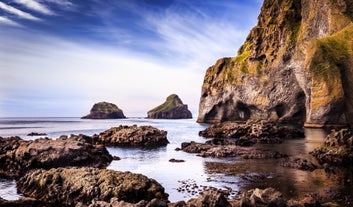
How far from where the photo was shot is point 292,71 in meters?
125

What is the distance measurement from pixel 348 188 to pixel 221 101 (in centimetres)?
14275

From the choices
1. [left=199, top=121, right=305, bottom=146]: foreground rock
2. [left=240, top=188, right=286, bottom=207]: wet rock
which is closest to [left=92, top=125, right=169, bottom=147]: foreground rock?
[left=199, top=121, right=305, bottom=146]: foreground rock

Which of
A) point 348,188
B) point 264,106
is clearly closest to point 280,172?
point 348,188

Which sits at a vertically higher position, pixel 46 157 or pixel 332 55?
pixel 332 55

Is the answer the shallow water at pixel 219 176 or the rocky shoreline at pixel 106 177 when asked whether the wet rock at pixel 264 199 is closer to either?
the rocky shoreline at pixel 106 177

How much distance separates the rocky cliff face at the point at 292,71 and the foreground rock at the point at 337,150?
173ft

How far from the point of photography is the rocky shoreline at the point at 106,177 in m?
21.1

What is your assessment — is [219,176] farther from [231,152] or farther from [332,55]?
[332,55]

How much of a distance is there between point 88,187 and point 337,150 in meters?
35.3

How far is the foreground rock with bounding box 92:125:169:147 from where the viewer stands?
243 feet

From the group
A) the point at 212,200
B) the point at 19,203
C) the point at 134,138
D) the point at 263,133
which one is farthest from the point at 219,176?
the point at 263,133

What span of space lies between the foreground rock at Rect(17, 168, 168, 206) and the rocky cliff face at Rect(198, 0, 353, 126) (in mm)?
86159

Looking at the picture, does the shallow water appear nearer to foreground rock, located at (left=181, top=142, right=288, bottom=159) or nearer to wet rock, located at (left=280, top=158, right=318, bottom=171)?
wet rock, located at (left=280, top=158, right=318, bottom=171)

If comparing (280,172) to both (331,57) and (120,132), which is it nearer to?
(120,132)
